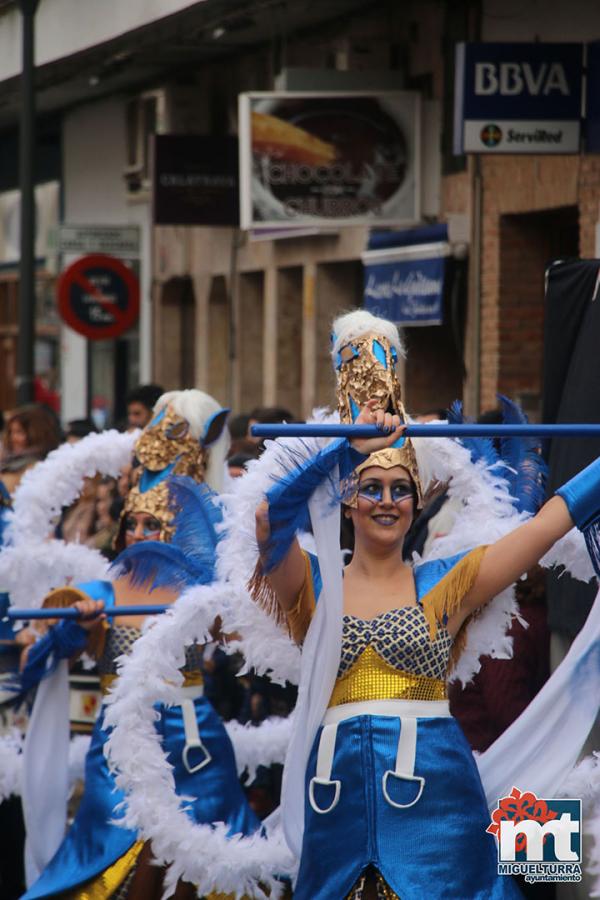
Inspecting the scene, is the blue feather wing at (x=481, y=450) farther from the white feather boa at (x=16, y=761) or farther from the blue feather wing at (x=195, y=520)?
the white feather boa at (x=16, y=761)

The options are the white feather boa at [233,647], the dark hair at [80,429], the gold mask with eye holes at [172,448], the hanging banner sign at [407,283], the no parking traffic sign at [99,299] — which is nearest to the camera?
the white feather boa at [233,647]

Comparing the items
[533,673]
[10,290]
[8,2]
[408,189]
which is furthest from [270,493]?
[10,290]

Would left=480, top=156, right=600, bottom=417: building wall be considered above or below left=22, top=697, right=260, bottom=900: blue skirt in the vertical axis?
above

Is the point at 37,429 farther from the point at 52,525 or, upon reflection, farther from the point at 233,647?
the point at 233,647

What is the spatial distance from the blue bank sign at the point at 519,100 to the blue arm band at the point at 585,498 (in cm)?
740

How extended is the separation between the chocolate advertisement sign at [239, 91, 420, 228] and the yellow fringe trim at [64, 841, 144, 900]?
30.3ft

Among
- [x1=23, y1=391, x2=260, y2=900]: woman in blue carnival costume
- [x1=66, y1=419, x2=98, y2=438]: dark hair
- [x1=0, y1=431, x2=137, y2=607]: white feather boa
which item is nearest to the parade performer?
[x1=23, y1=391, x2=260, y2=900]: woman in blue carnival costume

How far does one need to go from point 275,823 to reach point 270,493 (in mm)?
1472

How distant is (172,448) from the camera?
25.0 ft

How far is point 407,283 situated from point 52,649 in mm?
9103

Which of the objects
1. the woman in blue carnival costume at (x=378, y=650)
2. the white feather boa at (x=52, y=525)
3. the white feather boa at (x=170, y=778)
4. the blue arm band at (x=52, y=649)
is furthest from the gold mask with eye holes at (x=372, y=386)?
the white feather boa at (x=52, y=525)

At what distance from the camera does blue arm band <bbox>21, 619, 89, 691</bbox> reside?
768cm

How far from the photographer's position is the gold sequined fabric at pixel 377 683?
5.52 meters

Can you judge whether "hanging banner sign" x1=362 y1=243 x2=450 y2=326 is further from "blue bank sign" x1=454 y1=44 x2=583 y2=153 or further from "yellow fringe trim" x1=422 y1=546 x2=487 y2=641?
"yellow fringe trim" x1=422 y1=546 x2=487 y2=641
